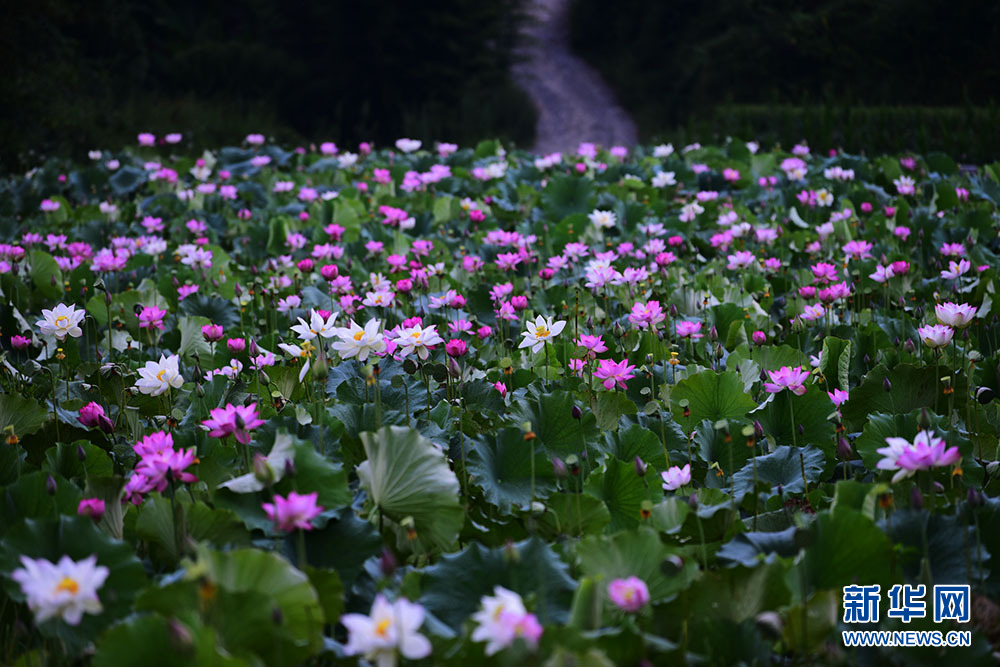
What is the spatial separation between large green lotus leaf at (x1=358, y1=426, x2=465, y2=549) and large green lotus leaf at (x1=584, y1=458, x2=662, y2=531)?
0.29 m

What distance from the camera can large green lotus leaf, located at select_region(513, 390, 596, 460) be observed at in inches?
72.3

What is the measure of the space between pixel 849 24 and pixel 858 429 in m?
14.1

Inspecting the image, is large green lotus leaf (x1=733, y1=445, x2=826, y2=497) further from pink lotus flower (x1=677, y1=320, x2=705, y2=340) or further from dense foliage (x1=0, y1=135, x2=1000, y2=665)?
pink lotus flower (x1=677, y1=320, x2=705, y2=340)

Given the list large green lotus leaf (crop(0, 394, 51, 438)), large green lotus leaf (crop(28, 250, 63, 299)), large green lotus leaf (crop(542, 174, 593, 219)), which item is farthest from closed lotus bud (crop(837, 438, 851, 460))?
large green lotus leaf (crop(542, 174, 593, 219))

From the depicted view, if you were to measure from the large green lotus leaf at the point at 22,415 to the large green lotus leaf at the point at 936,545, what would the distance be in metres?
1.57

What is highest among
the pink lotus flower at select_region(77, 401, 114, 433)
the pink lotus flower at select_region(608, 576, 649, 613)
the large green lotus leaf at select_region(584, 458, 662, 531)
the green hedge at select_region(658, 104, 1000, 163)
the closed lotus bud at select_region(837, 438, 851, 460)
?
the green hedge at select_region(658, 104, 1000, 163)

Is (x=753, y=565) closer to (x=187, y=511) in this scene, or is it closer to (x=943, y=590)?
(x=943, y=590)

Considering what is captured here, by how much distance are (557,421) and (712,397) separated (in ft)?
1.22

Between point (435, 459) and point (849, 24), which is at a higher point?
point (849, 24)

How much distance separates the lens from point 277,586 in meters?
1.17

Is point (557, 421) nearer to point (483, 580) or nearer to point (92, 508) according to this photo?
point (483, 580)

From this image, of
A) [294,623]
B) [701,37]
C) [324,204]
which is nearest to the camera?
[294,623]

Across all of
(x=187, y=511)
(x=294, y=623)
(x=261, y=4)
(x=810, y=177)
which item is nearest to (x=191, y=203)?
(x=810, y=177)

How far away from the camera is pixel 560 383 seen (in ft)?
6.95
